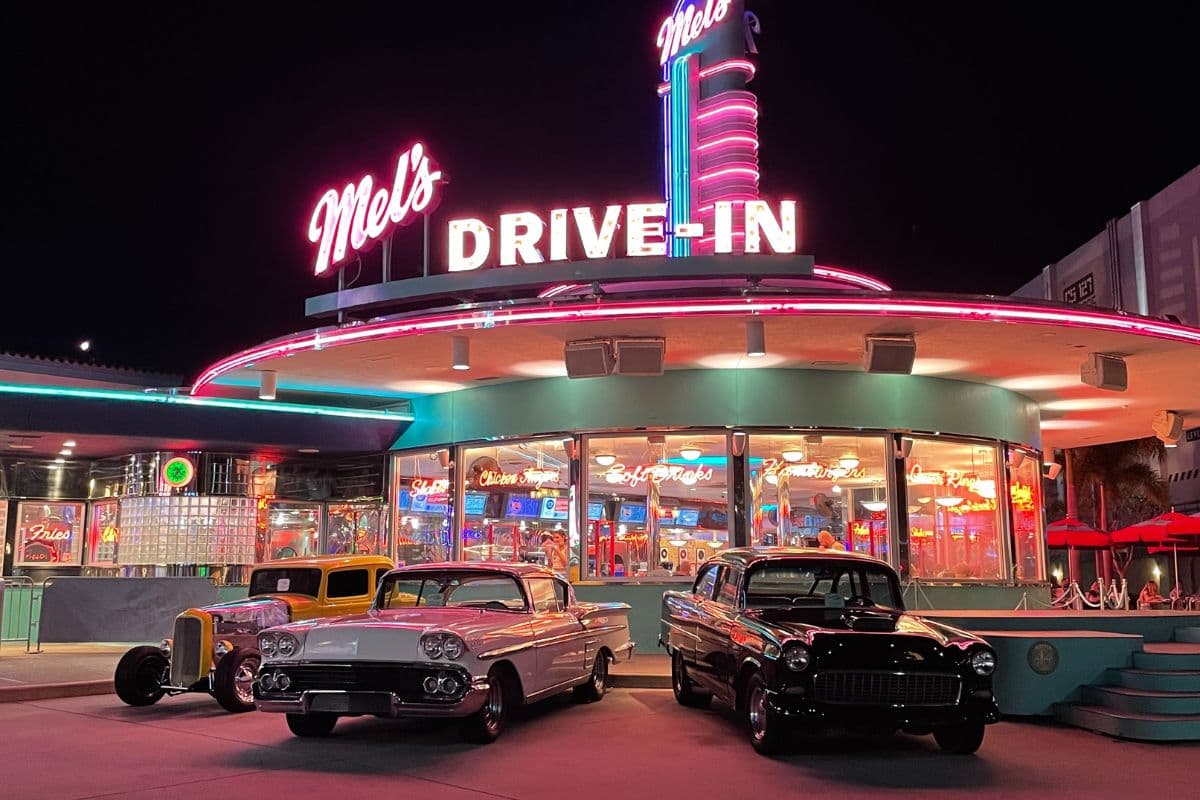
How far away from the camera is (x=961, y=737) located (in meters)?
9.05

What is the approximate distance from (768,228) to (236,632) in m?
9.83

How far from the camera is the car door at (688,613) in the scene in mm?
11406

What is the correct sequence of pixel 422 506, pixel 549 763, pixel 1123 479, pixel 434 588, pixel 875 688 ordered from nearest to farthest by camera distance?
pixel 549 763
pixel 875 688
pixel 434 588
pixel 422 506
pixel 1123 479

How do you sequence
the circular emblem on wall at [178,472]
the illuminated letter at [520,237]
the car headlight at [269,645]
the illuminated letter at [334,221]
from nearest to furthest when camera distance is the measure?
the car headlight at [269,645]
the illuminated letter at [520,237]
the illuminated letter at [334,221]
the circular emblem on wall at [178,472]

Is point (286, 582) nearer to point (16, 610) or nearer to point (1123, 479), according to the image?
point (16, 610)

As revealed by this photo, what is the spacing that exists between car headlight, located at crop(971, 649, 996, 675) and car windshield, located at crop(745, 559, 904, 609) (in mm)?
1612

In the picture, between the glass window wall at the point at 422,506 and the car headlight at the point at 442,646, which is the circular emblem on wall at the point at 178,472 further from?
the car headlight at the point at 442,646

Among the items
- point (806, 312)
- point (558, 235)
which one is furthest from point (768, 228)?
point (806, 312)

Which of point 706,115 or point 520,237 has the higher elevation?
point 706,115

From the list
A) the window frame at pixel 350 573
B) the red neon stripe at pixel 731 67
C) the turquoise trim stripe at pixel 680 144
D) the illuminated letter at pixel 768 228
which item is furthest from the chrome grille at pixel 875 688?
the red neon stripe at pixel 731 67

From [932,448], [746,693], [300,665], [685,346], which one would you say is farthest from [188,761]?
[932,448]

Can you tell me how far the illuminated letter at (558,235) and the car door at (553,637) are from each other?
611 cm

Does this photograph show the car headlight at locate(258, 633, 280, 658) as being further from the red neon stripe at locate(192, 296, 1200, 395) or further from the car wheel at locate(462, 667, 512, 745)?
the red neon stripe at locate(192, 296, 1200, 395)

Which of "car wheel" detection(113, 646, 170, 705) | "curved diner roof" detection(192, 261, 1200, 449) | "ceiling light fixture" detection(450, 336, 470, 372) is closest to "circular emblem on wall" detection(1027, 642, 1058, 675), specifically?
"curved diner roof" detection(192, 261, 1200, 449)
